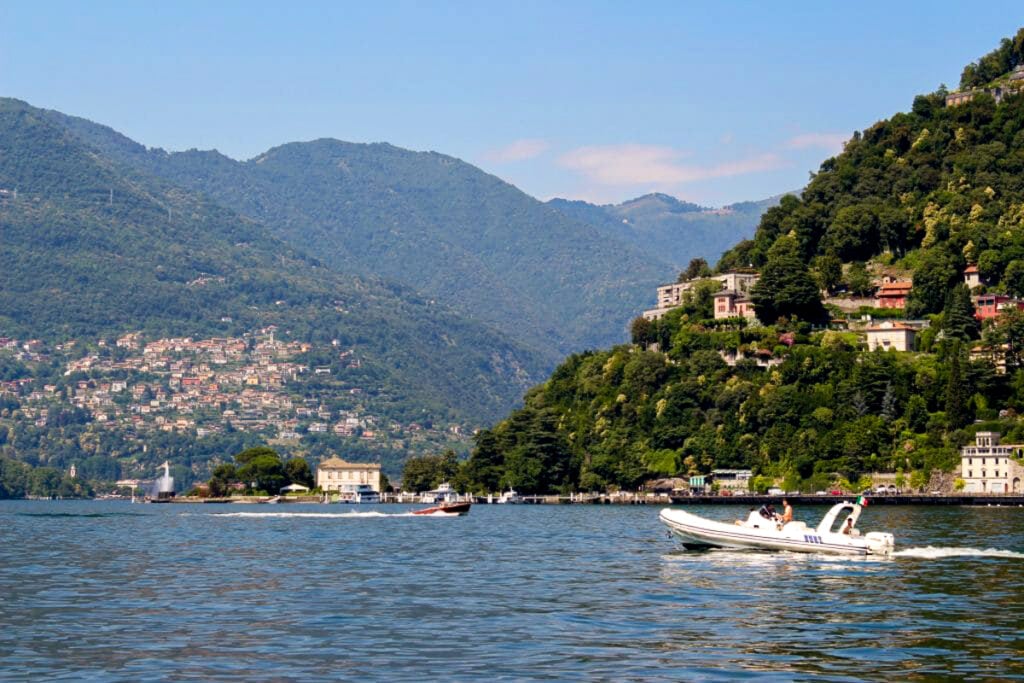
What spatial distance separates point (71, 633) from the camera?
53.9m

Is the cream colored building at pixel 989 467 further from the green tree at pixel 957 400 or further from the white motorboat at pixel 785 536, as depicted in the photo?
the white motorboat at pixel 785 536

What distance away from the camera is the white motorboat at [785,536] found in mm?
83000

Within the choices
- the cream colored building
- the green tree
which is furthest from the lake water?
the green tree

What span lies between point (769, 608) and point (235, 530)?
81526 millimetres

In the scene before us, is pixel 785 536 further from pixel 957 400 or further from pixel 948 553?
pixel 957 400

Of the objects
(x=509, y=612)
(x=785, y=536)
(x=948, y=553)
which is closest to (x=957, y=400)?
(x=948, y=553)

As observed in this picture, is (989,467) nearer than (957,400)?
Yes

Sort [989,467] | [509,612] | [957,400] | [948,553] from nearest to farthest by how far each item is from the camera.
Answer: [509,612]
[948,553]
[989,467]
[957,400]

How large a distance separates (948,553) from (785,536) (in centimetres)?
908

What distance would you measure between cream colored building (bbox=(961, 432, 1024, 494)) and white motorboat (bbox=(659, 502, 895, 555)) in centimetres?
11094

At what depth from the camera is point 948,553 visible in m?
85.9

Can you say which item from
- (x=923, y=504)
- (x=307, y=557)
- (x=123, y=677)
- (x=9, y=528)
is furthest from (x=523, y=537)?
(x=923, y=504)

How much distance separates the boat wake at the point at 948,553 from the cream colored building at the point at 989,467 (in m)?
107

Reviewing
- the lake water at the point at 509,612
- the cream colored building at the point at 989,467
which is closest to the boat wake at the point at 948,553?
the lake water at the point at 509,612
